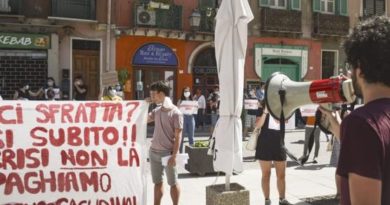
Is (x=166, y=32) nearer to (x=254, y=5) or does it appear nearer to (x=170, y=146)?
(x=254, y=5)

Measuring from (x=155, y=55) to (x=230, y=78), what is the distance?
1571cm

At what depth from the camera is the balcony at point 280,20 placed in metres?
23.2

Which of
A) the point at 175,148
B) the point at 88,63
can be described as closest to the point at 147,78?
the point at 88,63

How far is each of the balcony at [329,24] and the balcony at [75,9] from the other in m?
10.8

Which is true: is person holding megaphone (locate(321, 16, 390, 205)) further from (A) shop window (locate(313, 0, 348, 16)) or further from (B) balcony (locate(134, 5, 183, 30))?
(A) shop window (locate(313, 0, 348, 16))

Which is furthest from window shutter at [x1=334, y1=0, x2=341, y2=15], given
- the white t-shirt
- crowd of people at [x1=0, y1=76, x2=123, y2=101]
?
crowd of people at [x1=0, y1=76, x2=123, y2=101]

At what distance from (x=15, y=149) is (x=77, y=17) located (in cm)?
1530

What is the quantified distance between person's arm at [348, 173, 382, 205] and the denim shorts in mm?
4174

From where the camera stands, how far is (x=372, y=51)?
1.82 meters

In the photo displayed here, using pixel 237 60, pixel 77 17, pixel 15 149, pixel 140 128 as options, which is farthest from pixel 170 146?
pixel 77 17

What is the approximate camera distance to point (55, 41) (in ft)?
62.0

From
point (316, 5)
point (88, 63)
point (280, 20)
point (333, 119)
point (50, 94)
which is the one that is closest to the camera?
point (333, 119)

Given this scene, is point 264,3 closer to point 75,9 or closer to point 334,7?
point 334,7

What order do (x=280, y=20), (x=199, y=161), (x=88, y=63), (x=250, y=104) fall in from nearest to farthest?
(x=199, y=161), (x=250, y=104), (x=88, y=63), (x=280, y=20)
